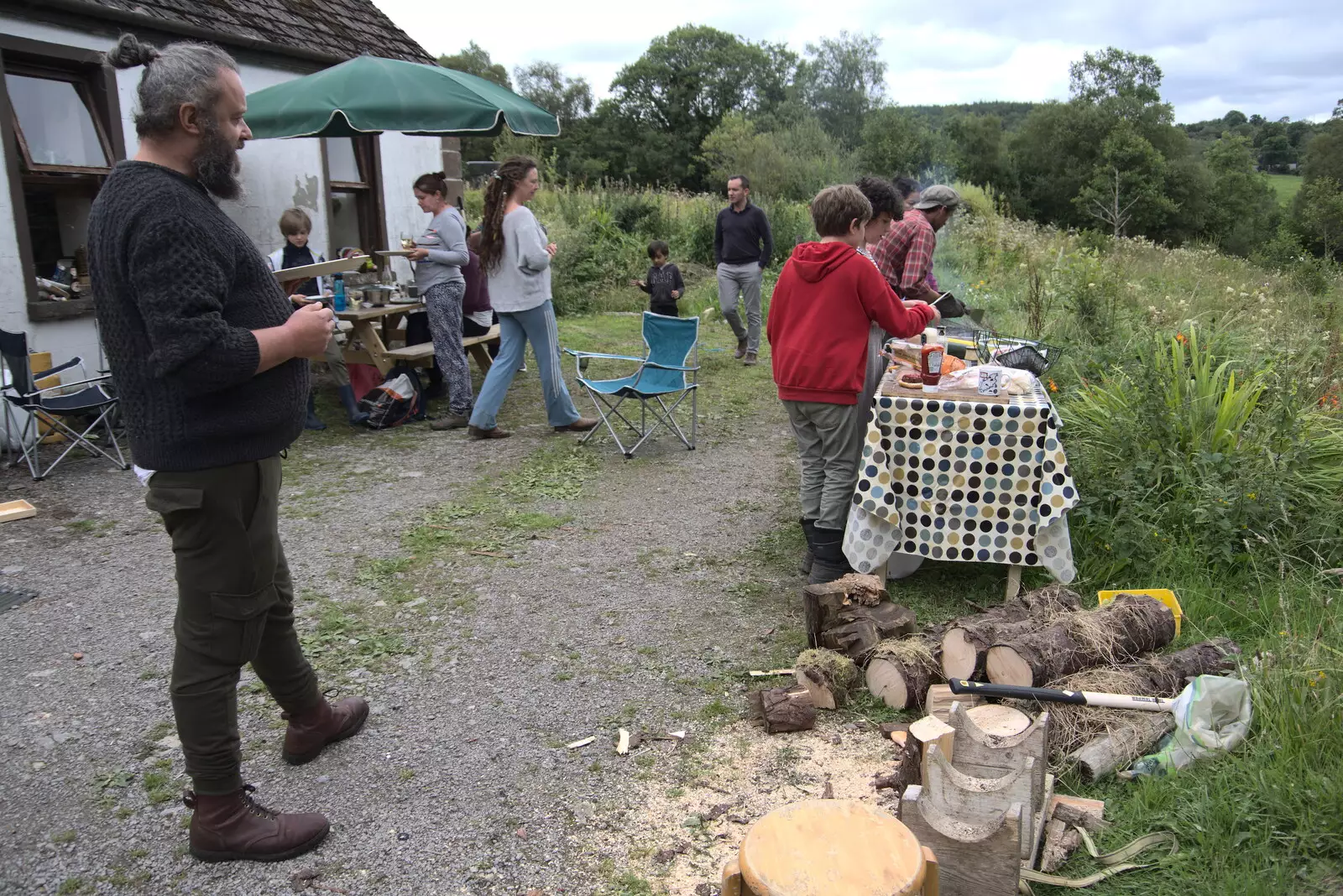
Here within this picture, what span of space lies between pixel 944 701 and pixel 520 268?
15.6ft

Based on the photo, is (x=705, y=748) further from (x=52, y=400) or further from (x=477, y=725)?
(x=52, y=400)

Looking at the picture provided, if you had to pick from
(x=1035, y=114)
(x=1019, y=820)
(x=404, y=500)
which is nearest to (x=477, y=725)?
(x=1019, y=820)

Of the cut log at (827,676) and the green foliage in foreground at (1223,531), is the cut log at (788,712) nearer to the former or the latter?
the cut log at (827,676)

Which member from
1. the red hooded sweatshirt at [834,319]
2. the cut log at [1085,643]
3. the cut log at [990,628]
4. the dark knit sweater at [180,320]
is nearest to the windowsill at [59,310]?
the dark knit sweater at [180,320]

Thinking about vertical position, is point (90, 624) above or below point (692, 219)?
below

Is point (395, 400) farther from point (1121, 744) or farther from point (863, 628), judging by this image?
point (1121, 744)

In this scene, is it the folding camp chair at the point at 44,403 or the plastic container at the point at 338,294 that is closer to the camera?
the folding camp chair at the point at 44,403

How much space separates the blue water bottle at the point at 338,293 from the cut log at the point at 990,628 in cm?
568

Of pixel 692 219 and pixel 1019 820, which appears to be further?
pixel 692 219

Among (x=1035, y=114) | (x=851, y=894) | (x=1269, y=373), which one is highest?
(x=1035, y=114)

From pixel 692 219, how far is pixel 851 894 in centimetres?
1686

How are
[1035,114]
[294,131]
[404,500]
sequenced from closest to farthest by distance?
[404,500] → [294,131] → [1035,114]

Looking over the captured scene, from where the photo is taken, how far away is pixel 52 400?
632 cm

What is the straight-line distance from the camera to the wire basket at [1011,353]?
196 inches
